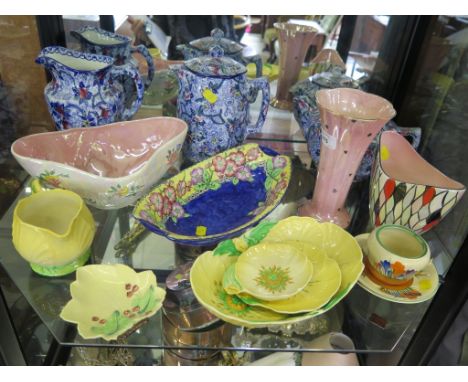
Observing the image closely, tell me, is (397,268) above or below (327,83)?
below

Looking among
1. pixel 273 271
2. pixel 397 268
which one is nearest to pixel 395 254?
pixel 397 268

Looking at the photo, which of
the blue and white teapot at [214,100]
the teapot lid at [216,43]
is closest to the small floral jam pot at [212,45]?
the teapot lid at [216,43]

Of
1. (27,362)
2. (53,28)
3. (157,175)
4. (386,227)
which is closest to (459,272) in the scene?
(386,227)

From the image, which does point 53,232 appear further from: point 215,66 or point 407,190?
point 407,190

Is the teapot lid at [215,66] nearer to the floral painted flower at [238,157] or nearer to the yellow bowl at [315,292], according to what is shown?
the floral painted flower at [238,157]

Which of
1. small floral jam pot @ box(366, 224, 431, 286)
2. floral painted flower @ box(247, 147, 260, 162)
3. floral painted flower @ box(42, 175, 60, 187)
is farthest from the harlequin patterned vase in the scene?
floral painted flower @ box(42, 175, 60, 187)

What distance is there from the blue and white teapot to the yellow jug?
174 millimetres

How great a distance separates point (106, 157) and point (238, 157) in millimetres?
175

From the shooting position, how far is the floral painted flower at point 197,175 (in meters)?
0.55

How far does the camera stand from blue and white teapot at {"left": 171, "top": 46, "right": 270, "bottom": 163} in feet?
1.69

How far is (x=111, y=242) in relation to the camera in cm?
52

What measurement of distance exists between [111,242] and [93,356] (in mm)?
131

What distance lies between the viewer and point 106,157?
573 mm

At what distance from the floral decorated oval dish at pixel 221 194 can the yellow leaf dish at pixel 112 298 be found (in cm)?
8
